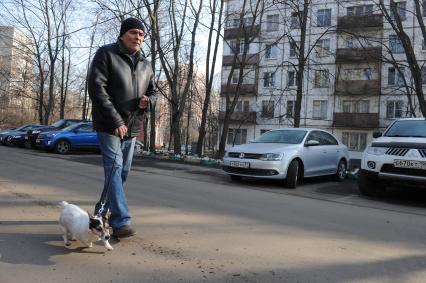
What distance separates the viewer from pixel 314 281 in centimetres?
392

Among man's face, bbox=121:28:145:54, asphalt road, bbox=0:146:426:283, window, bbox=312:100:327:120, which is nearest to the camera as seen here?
asphalt road, bbox=0:146:426:283

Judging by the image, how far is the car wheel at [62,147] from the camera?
69.3 ft

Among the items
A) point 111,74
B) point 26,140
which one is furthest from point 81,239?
point 26,140

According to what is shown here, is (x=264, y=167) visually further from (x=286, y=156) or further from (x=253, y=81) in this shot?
(x=253, y=81)

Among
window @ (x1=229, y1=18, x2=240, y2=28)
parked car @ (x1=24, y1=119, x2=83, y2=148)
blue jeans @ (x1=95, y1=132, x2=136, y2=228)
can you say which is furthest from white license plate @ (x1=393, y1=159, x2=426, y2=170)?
parked car @ (x1=24, y1=119, x2=83, y2=148)

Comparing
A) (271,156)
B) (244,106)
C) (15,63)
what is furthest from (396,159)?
(244,106)

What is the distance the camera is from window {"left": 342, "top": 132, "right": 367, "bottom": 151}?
46.1 metres

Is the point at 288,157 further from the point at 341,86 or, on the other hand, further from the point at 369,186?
the point at 341,86

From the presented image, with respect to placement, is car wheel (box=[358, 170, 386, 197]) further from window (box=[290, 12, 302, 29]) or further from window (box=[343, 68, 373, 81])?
window (box=[343, 68, 373, 81])

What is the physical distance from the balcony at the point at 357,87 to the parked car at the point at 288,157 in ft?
109

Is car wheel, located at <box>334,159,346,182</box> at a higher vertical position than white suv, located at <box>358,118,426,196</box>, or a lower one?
lower

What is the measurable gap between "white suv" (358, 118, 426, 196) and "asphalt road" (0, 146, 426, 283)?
524 mm

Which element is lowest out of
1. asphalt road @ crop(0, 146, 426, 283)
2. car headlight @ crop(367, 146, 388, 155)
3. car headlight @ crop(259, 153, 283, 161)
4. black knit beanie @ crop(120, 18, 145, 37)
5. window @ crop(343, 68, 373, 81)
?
asphalt road @ crop(0, 146, 426, 283)

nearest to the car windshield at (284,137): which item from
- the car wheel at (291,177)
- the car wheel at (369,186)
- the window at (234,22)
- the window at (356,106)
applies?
the car wheel at (291,177)
